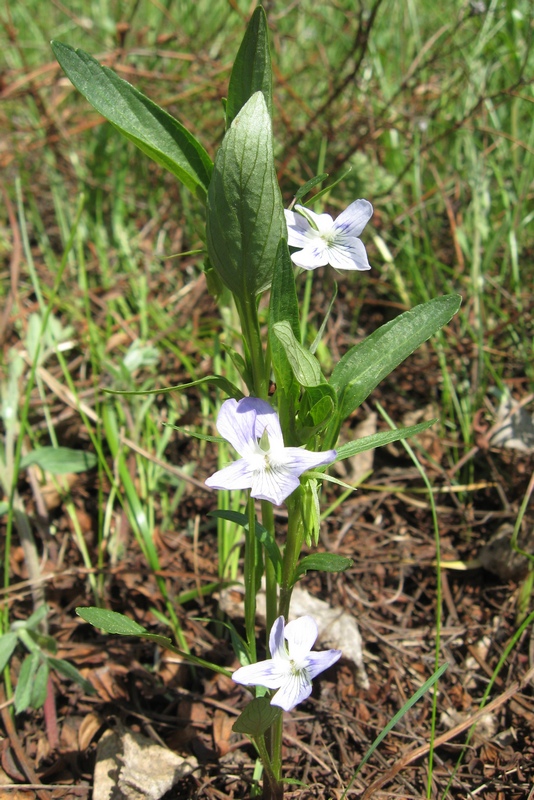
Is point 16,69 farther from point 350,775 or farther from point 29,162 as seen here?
point 350,775

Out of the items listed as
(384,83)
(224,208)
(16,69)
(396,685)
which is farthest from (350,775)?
(16,69)

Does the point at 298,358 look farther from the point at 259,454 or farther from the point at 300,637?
the point at 300,637

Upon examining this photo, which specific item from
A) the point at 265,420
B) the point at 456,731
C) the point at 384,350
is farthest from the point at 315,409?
the point at 456,731

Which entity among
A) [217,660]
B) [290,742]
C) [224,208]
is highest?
[224,208]

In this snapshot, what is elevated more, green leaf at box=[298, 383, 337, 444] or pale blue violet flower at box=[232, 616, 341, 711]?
green leaf at box=[298, 383, 337, 444]

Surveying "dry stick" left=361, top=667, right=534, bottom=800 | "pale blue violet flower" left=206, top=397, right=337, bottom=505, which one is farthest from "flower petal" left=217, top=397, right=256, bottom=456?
"dry stick" left=361, top=667, right=534, bottom=800

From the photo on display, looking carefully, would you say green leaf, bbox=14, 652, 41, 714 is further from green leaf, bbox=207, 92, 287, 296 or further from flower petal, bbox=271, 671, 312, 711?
green leaf, bbox=207, 92, 287, 296
